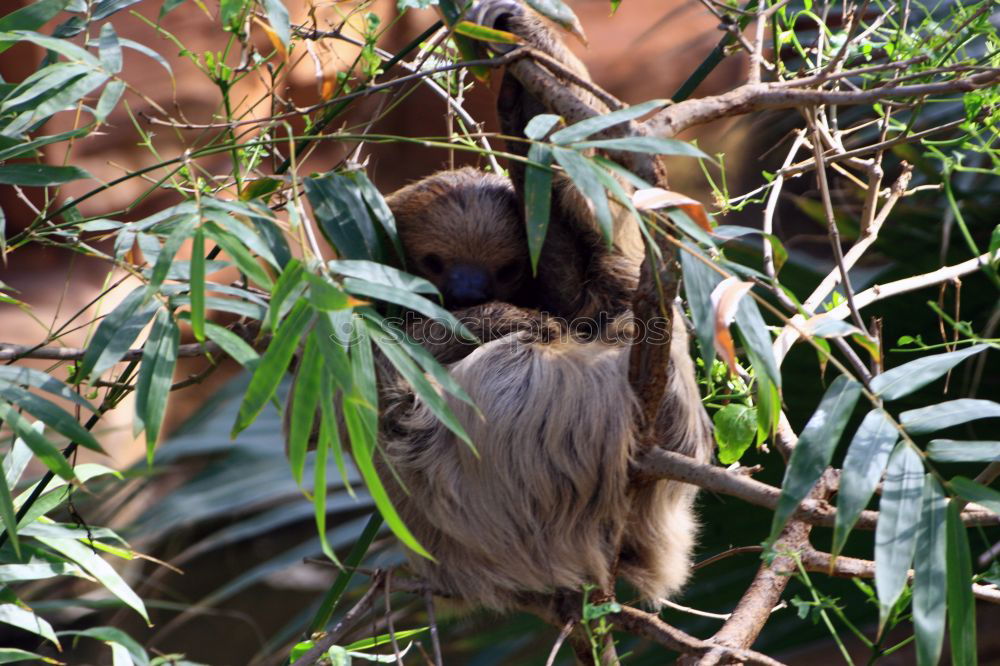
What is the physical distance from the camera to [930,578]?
47.4 inches

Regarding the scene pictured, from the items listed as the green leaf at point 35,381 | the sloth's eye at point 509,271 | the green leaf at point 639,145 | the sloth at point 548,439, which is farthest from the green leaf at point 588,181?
the sloth's eye at point 509,271

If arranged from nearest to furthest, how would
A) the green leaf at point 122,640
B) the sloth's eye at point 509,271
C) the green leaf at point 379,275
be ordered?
the green leaf at point 379,275 → the green leaf at point 122,640 → the sloth's eye at point 509,271

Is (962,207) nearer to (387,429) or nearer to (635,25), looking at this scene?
(387,429)

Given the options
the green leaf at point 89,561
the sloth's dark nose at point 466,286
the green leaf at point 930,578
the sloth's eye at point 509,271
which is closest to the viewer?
the green leaf at point 930,578

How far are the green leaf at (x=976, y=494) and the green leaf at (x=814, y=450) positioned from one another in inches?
6.3

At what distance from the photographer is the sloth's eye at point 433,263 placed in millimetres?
2545

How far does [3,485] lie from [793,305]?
3.94ft

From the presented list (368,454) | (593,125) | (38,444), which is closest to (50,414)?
(38,444)

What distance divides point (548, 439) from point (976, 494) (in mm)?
946

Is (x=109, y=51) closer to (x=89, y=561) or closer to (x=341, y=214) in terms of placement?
(x=341, y=214)

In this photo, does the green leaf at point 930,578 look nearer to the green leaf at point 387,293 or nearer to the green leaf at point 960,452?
the green leaf at point 960,452

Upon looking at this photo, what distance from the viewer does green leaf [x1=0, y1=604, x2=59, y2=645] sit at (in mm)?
1712

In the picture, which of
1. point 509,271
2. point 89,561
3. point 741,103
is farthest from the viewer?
point 509,271

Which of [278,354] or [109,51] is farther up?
[109,51]
